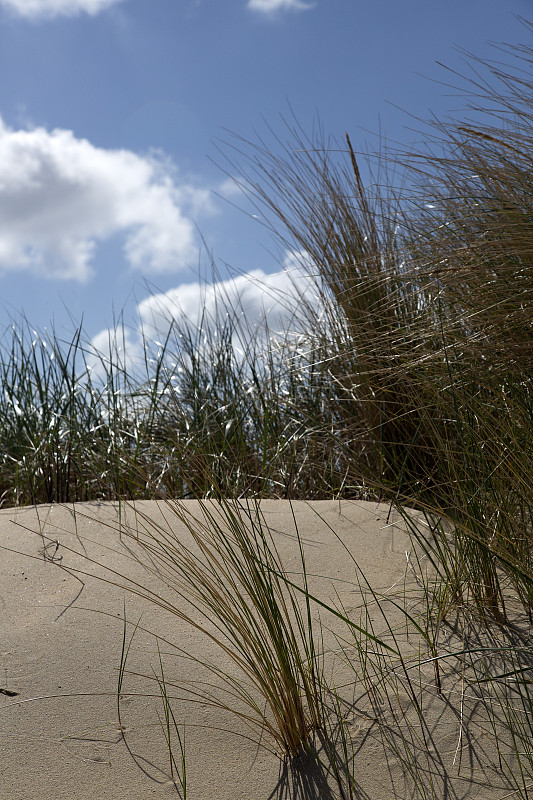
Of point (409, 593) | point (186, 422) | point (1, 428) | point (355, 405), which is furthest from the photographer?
point (1, 428)

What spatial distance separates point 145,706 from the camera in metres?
1.36

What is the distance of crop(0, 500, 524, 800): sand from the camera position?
1165 millimetres

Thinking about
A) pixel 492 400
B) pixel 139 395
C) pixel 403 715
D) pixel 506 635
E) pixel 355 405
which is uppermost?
pixel 139 395

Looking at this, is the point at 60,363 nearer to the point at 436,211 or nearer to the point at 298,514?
the point at 298,514

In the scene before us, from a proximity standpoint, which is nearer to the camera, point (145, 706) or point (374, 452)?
point (145, 706)

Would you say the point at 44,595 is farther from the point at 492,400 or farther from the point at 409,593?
the point at 492,400

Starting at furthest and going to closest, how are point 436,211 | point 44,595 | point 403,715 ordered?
point 436,211 < point 44,595 < point 403,715

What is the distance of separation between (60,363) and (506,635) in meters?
2.58

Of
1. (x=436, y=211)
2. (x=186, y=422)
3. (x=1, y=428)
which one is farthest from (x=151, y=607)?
(x=1, y=428)

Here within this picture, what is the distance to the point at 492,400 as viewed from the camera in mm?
1745

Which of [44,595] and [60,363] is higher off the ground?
[60,363]

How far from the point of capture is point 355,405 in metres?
2.88

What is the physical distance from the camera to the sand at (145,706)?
3.82 ft

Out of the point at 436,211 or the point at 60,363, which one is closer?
the point at 436,211
